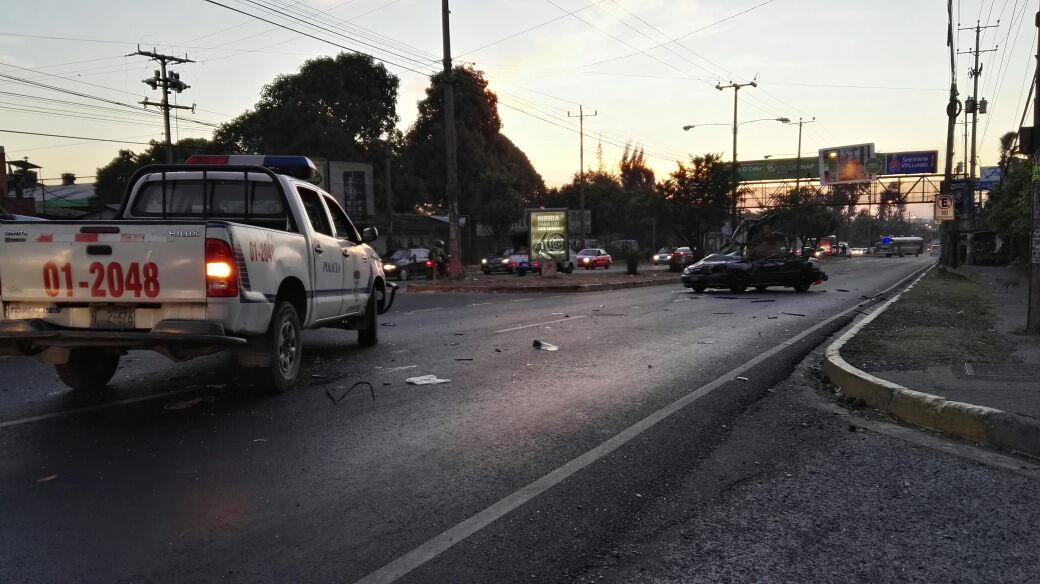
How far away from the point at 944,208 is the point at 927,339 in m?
24.1

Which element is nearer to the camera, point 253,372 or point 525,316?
point 253,372

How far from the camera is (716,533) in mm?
3600

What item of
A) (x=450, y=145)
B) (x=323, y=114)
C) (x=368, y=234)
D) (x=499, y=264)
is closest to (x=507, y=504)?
(x=368, y=234)

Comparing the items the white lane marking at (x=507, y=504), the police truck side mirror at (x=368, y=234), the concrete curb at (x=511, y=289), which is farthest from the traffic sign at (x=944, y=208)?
the white lane marking at (x=507, y=504)

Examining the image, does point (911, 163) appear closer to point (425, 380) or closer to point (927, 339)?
point (927, 339)

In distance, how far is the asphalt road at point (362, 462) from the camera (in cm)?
332

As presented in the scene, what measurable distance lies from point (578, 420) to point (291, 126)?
2162 inches

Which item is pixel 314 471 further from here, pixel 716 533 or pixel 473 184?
pixel 473 184

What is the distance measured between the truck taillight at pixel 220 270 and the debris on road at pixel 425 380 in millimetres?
2305

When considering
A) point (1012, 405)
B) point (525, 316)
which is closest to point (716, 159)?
point (525, 316)

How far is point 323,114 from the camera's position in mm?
57000

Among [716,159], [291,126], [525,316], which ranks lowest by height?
[525,316]

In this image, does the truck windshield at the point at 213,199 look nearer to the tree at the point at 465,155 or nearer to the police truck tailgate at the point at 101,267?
the police truck tailgate at the point at 101,267

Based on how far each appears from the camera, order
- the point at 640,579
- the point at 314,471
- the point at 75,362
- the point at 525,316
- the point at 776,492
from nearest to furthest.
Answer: the point at 640,579, the point at 776,492, the point at 314,471, the point at 75,362, the point at 525,316
